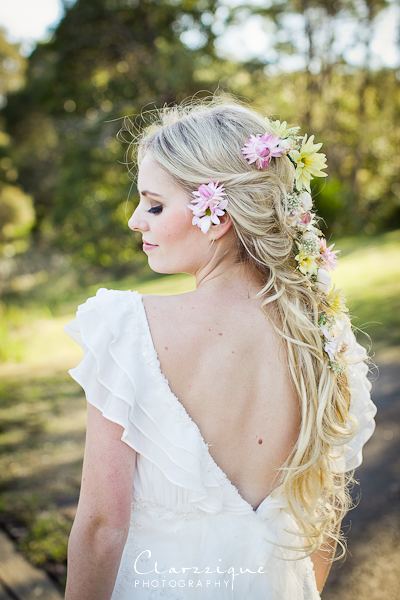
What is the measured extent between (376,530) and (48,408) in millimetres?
3652

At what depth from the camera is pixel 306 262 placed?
158 centimetres

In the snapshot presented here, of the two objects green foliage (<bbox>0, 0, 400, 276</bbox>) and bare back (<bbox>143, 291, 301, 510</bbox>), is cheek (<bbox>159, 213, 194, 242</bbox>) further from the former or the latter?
green foliage (<bbox>0, 0, 400, 276</bbox>)

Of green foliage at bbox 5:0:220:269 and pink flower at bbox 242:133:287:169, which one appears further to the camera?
green foliage at bbox 5:0:220:269

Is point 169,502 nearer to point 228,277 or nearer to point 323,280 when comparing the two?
point 228,277

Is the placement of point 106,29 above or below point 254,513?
above

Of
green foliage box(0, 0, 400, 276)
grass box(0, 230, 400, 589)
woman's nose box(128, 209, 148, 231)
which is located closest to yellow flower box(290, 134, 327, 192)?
woman's nose box(128, 209, 148, 231)

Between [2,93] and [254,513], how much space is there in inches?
1113

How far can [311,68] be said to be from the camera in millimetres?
20312

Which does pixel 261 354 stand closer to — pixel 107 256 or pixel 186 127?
pixel 186 127

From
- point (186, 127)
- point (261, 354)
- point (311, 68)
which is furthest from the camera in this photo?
point (311, 68)

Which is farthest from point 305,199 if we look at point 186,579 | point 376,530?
point 376,530

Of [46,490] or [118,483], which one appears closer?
[118,483]

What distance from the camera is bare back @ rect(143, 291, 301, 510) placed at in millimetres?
1229

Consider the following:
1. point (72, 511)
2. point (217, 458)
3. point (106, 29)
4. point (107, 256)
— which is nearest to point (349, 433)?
point (217, 458)
